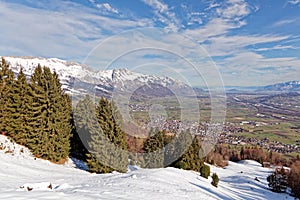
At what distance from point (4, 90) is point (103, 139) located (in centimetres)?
1159

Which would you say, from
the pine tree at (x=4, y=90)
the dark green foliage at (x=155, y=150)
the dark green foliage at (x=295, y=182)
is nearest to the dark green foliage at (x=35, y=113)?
the pine tree at (x=4, y=90)

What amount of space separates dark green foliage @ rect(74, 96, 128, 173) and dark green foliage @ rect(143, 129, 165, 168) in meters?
8.66

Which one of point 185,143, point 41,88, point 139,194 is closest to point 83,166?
point 41,88

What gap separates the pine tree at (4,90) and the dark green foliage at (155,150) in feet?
59.3

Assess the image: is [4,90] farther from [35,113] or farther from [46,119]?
[46,119]

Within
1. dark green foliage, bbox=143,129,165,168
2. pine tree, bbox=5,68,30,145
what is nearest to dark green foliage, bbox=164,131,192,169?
dark green foliage, bbox=143,129,165,168

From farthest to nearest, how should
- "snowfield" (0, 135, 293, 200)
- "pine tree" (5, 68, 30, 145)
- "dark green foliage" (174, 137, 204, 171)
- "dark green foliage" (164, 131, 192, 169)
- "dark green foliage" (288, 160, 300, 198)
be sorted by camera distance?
1. "dark green foliage" (288, 160, 300, 198)
2. "dark green foliage" (164, 131, 192, 169)
3. "dark green foliage" (174, 137, 204, 171)
4. "pine tree" (5, 68, 30, 145)
5. "snowfield" (0, 135, 293, 200)

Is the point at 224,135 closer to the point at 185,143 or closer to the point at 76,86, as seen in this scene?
the point at 185,143

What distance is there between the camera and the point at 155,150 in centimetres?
3541

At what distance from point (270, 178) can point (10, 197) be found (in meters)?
35.9

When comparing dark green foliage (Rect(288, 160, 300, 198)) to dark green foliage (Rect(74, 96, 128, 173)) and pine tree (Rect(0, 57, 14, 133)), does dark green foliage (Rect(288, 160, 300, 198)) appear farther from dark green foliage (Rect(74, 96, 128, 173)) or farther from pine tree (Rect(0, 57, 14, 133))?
pine tree (Rect(0, 57, 14, 133))

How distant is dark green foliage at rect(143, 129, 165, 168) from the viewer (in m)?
34.7

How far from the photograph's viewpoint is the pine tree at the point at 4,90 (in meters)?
25.2

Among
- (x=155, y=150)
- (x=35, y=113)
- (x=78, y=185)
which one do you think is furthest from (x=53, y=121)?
(x=155, y=150)
